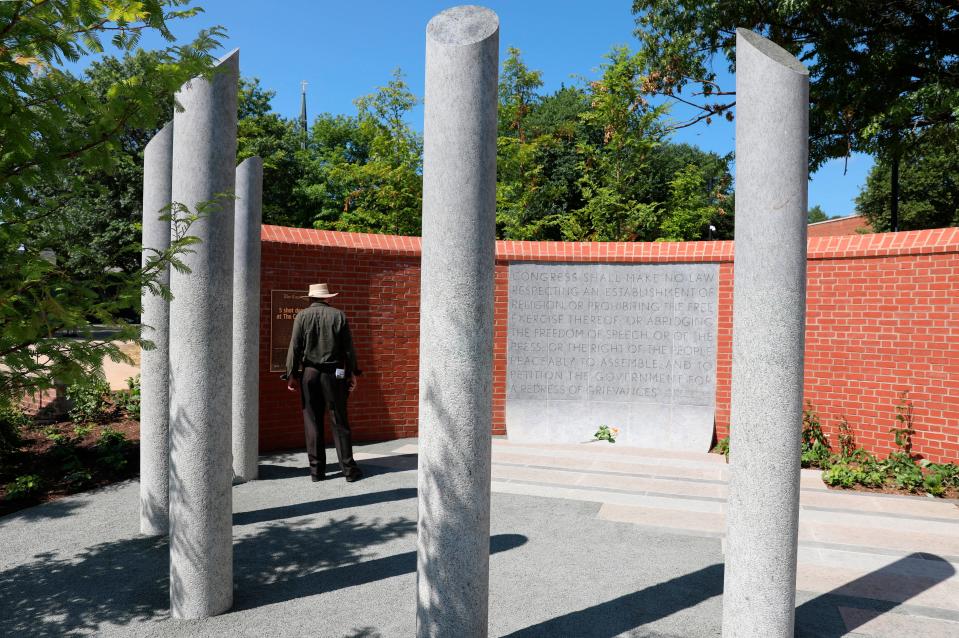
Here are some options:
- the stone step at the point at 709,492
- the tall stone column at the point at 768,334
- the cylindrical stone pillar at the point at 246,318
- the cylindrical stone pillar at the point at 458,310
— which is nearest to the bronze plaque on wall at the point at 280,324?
the cylindrical stone pillar at the point at 246,318

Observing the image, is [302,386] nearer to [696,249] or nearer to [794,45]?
[696,249]

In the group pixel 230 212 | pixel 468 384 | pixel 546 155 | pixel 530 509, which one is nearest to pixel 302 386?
pixel 530 509

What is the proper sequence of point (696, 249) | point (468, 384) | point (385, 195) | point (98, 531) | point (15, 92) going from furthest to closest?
point (385, 195) < point (696, 249) < point (98, 531) < point (468, 384) < point (15, 92)

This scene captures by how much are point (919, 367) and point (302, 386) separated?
6635 mm

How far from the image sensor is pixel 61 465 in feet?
22.1

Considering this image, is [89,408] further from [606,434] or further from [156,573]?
[606,434]

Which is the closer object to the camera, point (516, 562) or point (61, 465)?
point (516, 562)

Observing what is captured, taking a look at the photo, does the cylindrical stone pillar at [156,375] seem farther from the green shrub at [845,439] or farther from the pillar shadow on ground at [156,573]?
the green shrub at [845,439]

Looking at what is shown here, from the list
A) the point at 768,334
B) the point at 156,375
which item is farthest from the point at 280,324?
the point at 768,334

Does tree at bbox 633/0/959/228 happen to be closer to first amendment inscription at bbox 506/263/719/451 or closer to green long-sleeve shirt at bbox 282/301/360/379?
first amendment inscription at bbox 506/263/719/451

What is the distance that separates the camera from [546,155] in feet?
90.4

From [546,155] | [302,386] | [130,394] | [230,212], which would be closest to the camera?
[230,212]

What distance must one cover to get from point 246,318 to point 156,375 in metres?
1.54

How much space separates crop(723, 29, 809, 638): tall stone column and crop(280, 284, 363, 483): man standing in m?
4.22
